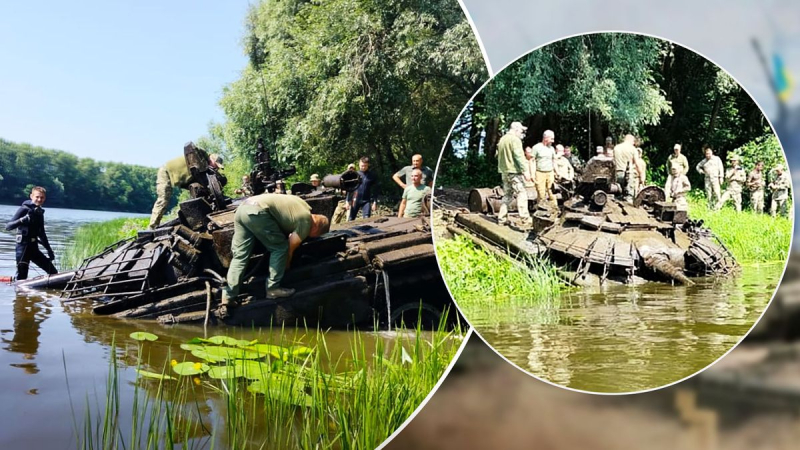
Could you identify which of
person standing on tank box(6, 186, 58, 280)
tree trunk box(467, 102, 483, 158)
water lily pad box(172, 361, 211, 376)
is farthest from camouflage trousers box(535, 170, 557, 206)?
person standing on tank box(6, 186, 58, 280)

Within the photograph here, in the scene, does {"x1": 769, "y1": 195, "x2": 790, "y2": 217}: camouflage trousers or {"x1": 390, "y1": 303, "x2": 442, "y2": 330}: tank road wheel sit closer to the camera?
{"x1": 390, "y1": 303, "x2": 442, "y2": 330}: tank road wheel

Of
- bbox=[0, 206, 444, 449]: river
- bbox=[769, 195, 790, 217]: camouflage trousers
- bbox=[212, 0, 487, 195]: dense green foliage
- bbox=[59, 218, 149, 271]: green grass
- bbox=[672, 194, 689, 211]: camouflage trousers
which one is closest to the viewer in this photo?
bbox=[0, 206, 444, 449]: river

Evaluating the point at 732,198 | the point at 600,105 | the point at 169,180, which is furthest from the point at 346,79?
the point at 732,198

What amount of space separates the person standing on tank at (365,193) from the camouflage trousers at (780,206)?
1.50m

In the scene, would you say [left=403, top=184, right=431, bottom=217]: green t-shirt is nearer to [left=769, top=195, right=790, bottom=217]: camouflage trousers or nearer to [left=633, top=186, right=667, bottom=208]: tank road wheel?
[left=633, top=186, right=667, bottom=208]: tank road wheel

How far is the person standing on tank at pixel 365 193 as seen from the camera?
2365 mm

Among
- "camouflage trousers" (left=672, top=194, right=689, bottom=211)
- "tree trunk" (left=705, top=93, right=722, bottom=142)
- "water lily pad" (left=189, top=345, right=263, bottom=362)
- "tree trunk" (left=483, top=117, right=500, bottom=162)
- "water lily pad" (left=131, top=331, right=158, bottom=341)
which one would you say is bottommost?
"water lily pad" (left=189, top=345, right=263, bottom=362)

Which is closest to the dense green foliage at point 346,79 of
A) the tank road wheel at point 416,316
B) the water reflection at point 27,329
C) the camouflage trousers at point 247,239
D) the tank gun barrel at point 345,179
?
the tank gun barrel at point 345,179

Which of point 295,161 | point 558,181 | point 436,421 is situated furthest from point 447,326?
point 295,161

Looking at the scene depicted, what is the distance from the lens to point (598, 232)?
7.79ft

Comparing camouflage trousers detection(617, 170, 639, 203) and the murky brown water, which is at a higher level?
camouflage trousers detection(617, 170, 639, 203)

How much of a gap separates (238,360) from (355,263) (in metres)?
0.52

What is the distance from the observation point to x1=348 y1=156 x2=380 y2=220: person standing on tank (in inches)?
93.1

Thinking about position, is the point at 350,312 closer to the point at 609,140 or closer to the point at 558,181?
the point at 558,181
